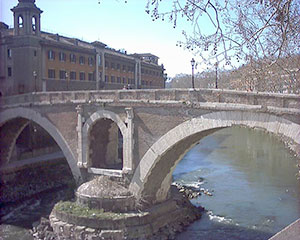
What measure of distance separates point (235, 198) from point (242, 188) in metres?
1.62

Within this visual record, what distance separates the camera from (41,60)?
2542cm

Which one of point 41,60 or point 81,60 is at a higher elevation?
point 81,60

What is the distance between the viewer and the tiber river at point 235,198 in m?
14.1

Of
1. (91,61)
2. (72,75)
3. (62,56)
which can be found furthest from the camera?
(91,61)

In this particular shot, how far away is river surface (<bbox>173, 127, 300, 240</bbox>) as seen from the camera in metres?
14.1

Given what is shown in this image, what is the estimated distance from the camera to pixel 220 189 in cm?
1909

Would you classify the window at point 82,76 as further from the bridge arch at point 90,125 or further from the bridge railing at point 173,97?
the bridge arch at point 90,125

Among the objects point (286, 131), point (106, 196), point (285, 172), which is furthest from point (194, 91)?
point (285, 172)

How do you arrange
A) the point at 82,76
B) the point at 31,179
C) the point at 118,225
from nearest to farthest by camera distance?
the point at 118,225 → the point at 31,179 → the point at 82,76

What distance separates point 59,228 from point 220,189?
30.6ft

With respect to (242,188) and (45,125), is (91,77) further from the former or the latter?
(242,188)

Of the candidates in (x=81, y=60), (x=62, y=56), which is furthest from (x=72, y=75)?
(x=62, y=56)

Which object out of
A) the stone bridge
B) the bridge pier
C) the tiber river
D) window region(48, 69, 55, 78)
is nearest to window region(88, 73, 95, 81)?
window region(48, 69, 55, 78)

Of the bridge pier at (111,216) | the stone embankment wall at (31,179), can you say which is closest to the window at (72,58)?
the stone embankment wall at (31,179)
